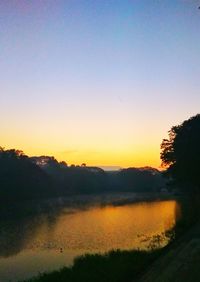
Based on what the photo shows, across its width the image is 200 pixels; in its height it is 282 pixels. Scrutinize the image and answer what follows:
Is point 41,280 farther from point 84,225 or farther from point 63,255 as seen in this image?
point 84,225

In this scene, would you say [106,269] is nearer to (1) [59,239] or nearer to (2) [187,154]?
(1) [59,239]

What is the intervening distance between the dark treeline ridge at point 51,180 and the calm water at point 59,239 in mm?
38020

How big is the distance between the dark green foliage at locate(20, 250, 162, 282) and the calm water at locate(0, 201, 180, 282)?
3.57m

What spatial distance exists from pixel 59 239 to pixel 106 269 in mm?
19996

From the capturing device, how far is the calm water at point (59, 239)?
110 ft

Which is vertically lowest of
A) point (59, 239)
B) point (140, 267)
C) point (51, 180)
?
point (140, 267)

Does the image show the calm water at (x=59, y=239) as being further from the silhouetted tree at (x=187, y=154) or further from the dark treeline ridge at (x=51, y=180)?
the dark treeline ridge at (x=51, y=180)

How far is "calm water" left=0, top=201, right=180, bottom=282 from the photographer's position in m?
33.6

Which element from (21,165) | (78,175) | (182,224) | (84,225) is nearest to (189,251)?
(182,224)

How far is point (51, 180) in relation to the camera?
135250mm

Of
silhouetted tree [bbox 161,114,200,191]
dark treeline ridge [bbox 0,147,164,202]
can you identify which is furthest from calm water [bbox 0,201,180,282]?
dark treeline ridge [bbox 0,147,164,202]

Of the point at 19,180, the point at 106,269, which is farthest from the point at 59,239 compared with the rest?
the point at 19,180

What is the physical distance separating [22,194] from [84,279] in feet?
274

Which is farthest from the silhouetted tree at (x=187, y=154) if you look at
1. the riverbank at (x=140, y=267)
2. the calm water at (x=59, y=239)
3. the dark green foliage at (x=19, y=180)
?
the riverbank at (x=140, y=267)
